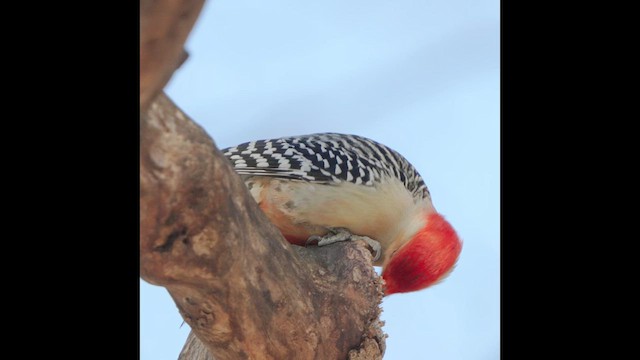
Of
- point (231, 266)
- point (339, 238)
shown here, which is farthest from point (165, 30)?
point (339, 238)

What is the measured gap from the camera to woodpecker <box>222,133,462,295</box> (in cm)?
313

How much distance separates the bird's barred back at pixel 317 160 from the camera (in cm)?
313

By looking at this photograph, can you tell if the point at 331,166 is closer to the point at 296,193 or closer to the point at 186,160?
Result: the point at 296,193

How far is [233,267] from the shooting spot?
2.02 meters

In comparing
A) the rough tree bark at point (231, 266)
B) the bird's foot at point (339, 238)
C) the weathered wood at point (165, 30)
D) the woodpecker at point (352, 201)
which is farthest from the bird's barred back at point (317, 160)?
the weathered wood at point (165, 30)

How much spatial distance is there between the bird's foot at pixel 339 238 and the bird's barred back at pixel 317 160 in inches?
8.6

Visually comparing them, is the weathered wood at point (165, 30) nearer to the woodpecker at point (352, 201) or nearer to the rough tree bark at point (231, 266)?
the rough tree bark at point (231, 266)

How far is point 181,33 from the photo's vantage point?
1.34 metres

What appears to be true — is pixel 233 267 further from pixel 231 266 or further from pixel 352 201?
pixel 352 201

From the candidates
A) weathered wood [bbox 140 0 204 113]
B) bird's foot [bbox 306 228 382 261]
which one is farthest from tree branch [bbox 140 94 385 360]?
weathered wood [bbox 140 0 204 113]
